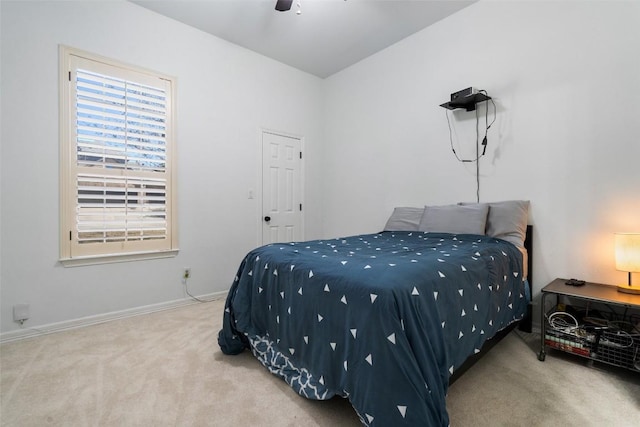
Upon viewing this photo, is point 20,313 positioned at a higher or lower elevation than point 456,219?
lower

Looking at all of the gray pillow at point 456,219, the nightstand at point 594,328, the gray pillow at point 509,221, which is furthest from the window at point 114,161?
the nightstand at point 594,328

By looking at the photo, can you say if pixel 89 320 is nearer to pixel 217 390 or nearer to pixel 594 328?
pixel 217 390

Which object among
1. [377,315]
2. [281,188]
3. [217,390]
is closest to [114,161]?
[281,188]

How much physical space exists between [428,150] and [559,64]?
1.28 m

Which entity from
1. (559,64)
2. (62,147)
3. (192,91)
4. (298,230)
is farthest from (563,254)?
(62,147)

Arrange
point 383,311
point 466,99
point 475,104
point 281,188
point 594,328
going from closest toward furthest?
point 383,311 → point 594,328 → point 466,99 → point 475,104 → point 281,188

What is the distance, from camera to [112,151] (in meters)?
2.79

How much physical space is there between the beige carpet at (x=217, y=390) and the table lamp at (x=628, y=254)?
0.56 meters

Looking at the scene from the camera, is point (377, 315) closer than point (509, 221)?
Yes

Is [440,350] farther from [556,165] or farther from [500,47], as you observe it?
[500,47]

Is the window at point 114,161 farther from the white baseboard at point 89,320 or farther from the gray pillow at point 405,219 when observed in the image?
the gray pillow at point 405,219

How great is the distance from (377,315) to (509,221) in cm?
187

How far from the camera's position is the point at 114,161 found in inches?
110

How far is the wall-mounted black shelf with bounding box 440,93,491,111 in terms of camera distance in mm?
2745
